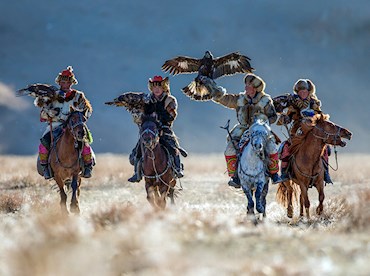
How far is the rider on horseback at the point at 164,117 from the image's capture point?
13.6 meters

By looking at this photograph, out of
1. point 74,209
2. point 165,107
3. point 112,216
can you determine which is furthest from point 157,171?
point 112,216

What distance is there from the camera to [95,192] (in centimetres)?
2569

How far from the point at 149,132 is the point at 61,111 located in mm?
3085

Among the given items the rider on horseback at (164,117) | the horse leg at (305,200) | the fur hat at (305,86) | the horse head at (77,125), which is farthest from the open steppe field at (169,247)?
the fur hat at (305,86)

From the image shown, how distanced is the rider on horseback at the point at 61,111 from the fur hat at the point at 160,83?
1.73 m

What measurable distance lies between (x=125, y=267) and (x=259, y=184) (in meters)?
5.99

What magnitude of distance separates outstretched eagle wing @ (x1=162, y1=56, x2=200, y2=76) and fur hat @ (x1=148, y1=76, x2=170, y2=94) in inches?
16.6

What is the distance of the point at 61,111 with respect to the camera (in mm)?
14766

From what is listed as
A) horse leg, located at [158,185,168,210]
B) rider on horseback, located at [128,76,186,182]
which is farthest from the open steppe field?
rider on horseback, located at [128,76,186,182]

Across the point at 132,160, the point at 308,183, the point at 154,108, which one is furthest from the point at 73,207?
the point at 308,183

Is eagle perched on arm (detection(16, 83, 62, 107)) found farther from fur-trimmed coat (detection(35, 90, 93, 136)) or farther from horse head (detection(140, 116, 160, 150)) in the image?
horse head (detection(140, 116, 160, 150))

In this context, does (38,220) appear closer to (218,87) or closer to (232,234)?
(232,234)

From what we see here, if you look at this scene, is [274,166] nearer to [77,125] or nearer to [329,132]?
[329,132]

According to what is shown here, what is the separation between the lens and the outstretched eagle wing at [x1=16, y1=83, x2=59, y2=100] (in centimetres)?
1456
